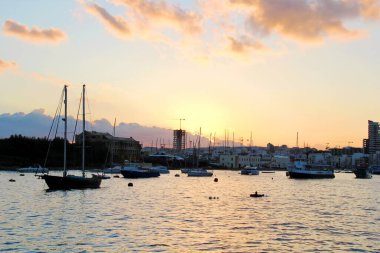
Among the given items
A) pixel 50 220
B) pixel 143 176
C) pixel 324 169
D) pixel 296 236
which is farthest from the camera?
pixel 324 169

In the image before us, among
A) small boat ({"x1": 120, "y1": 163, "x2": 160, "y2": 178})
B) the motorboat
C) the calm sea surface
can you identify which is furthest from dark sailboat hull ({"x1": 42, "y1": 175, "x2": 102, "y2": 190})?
the motorboat

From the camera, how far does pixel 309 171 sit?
6983 inches

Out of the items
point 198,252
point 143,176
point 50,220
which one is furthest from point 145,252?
point 143,176

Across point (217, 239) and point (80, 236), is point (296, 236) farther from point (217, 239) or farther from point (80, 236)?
point (80, 236)

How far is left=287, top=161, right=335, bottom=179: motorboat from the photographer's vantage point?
6900 inches

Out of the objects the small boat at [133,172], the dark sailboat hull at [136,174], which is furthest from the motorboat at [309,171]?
the small boat at [133,172]

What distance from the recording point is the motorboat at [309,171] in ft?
575

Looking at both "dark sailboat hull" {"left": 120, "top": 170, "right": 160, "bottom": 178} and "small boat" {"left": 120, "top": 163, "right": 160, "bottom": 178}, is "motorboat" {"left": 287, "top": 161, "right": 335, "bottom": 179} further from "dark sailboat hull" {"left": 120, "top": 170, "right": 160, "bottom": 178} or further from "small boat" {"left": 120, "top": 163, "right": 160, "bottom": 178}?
"small boat" {"left": 120, "top": 163, "right": 160, "bottom": 178}

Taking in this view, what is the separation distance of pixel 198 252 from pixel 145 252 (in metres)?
3.39

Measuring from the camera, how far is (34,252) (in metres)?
29.8

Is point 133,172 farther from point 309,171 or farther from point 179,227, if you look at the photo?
point 179,227

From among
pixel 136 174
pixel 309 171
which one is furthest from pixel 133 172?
pixel 309 171

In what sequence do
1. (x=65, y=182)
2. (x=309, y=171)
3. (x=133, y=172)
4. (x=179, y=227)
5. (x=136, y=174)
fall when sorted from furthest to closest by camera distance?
(x=309, y=171), (x=136, y=174), (x=133, y=172), (x=65, y=182), (x=179, y=227)

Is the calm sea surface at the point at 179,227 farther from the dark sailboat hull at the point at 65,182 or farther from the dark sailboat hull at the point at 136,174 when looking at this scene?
the dark sailboat hull at the point at 136,174
